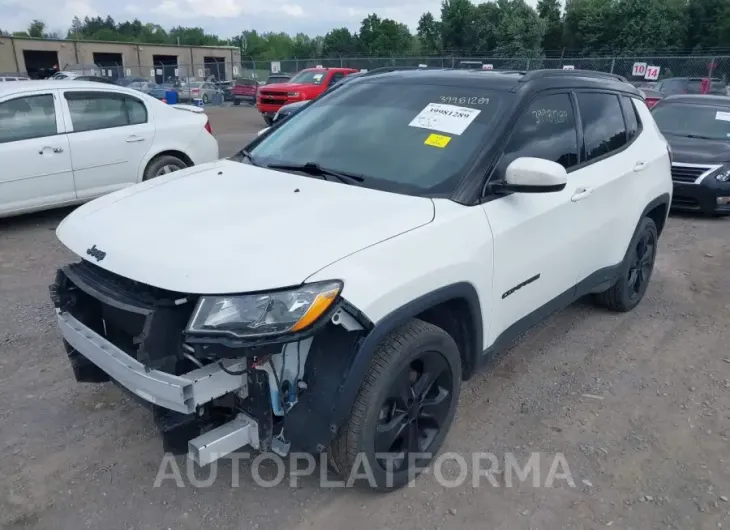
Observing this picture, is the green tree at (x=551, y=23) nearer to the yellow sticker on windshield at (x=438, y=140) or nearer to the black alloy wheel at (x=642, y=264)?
the black alloy wheel at (x=642, y=264)

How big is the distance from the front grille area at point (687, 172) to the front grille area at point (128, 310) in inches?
294

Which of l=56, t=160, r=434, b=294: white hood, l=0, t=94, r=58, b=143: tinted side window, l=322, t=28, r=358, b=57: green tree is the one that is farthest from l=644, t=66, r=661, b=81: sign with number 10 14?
l=322, t=28, r=358, b=57: green tree

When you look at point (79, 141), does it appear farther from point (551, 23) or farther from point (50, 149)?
point (551, 23)

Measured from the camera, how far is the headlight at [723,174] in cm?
773

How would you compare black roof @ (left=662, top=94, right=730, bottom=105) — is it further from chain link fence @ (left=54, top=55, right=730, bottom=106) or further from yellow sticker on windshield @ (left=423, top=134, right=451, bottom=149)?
yellow sticker on windshield @ (left=423, top=134, right=451, bottom=149)

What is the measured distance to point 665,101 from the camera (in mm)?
9320

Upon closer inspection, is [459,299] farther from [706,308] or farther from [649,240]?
[706,308]

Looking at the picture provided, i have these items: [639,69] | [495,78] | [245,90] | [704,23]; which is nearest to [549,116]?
[495,78]

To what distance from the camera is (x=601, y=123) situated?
4.00m

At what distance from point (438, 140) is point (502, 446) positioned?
63.4 inches

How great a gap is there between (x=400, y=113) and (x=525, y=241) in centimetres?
99

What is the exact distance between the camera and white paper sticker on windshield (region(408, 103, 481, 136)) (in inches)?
124

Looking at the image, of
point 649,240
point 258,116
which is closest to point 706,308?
point 649,240

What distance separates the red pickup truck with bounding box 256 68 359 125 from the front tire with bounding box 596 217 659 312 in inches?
593
